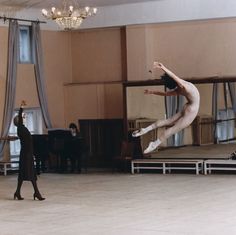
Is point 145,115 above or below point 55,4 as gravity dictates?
below

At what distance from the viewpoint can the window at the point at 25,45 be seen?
17.5 metres

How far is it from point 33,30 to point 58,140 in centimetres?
288

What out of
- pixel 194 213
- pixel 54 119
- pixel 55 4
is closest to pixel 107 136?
pixel 54 119

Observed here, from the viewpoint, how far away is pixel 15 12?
16906mm

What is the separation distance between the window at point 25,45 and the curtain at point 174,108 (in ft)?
12.7

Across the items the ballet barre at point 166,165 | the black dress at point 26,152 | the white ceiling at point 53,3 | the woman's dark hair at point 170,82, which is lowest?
the ballet barre at point 166,165

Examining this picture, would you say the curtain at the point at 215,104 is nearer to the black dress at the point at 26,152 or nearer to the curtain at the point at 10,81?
the curtain at the point at 10,81

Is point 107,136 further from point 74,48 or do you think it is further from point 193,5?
point 193,5

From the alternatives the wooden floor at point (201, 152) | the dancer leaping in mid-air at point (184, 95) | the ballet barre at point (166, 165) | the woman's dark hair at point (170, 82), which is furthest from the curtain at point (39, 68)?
the woman's dark hair at point (170, 82)

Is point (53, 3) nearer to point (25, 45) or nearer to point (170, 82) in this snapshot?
point (25, 45)

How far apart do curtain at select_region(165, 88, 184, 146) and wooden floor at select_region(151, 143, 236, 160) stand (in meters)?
0.17

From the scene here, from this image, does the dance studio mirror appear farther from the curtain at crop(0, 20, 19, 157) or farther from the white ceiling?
the curtain at crop(0, 20, 19, 157)

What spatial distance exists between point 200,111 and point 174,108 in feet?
2.01

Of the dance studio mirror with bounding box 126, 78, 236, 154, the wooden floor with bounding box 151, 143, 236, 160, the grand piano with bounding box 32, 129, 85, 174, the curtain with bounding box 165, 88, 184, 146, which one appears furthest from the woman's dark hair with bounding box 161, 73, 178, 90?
the grand piano with bounding box 32, 129, 85, 174
